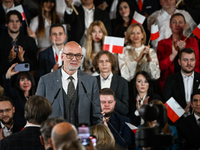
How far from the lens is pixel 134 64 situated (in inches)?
245

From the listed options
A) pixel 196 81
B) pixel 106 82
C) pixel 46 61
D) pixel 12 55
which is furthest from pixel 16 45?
pixel 196 81

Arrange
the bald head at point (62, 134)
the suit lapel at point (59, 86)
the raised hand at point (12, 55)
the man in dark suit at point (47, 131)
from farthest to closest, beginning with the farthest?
the raised hand at point (12, 55) < the suit lapel at point (59, 86) < the man in dark suit at point (47, 131) < the bald head at point (62, 134)

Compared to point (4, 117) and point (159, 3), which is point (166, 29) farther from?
point (4, 117)

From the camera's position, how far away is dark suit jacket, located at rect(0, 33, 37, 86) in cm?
614

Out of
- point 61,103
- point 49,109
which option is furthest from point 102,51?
point 49,109

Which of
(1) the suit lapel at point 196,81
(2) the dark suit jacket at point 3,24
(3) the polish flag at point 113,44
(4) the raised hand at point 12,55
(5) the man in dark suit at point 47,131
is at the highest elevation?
(2) the dark suit jacket at point 3,24

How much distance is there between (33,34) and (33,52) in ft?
1.33

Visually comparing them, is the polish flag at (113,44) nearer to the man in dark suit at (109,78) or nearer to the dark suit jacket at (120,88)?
the man in dark suit at (109,78)

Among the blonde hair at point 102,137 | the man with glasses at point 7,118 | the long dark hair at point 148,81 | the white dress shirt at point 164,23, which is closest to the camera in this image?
the blonde hair at point 102,137

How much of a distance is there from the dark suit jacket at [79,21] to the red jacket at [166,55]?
95cm

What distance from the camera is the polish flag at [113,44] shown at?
6230 millimetres

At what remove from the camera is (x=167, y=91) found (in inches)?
236

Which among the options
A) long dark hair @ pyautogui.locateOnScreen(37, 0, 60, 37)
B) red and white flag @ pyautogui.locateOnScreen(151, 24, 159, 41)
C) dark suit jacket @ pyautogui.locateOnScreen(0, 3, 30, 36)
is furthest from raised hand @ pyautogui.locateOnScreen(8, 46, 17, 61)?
red and white flag @ pyautogui.locateOnScreen(151, 24, 159, 41)

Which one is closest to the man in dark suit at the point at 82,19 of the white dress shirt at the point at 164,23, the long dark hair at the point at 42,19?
the long dark hair at the point at 42,19
